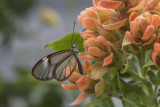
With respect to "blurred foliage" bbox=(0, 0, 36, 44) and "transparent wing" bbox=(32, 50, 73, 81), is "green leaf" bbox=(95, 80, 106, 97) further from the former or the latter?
"blurred foliage" bbox=(0, 0, 36, 44)

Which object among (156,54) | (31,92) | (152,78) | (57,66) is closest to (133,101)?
(152,78)

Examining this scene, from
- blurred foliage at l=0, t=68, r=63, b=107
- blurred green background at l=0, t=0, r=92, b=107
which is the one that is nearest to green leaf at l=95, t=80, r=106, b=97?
blurred green background at l=0, t=0, r=92, b=107

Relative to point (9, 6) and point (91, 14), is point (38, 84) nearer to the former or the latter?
point (9, 6)

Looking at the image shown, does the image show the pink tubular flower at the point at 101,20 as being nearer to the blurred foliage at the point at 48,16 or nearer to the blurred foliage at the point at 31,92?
the blurred foliage at the point at 31,92

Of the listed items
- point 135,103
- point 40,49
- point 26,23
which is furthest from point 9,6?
point 135,103

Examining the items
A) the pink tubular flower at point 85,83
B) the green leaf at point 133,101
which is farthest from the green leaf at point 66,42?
the green leaf at point 133,101

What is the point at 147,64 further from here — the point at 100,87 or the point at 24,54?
the point at 24,54
